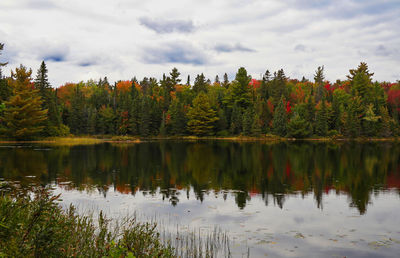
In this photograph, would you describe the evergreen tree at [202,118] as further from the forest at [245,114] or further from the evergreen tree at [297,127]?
the evergreen tree at [297,127]

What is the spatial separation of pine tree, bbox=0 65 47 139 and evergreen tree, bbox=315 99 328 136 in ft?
199

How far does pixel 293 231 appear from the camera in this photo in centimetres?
1145

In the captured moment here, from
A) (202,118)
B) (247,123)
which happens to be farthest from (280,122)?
(202,118)

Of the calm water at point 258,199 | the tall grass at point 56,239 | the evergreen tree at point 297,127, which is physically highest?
the evergreen tree at point 297,127

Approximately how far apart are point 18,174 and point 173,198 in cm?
1292

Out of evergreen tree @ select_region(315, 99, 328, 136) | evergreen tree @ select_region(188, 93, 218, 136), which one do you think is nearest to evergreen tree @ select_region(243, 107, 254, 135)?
evergreen tree @ select_region(188, 93, 218, 136)

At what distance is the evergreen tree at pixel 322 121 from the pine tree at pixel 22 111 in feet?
199

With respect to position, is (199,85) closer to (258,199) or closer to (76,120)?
(76,120)

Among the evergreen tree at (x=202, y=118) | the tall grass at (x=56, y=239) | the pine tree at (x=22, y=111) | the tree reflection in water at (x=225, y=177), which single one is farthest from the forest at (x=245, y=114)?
the tall grass at (x=56, y=239)

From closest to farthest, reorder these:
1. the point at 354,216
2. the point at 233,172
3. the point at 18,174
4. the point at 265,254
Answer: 1. the point at 265,254
2. the point at 354,216
3. the point at 18,174
4. the point at 233,172

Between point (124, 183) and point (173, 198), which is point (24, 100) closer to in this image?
point (124, 183)

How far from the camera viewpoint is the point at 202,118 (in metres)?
88.2

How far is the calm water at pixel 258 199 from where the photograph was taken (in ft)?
34.5

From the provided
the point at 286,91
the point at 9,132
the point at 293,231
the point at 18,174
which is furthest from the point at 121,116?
the point at 293,231
